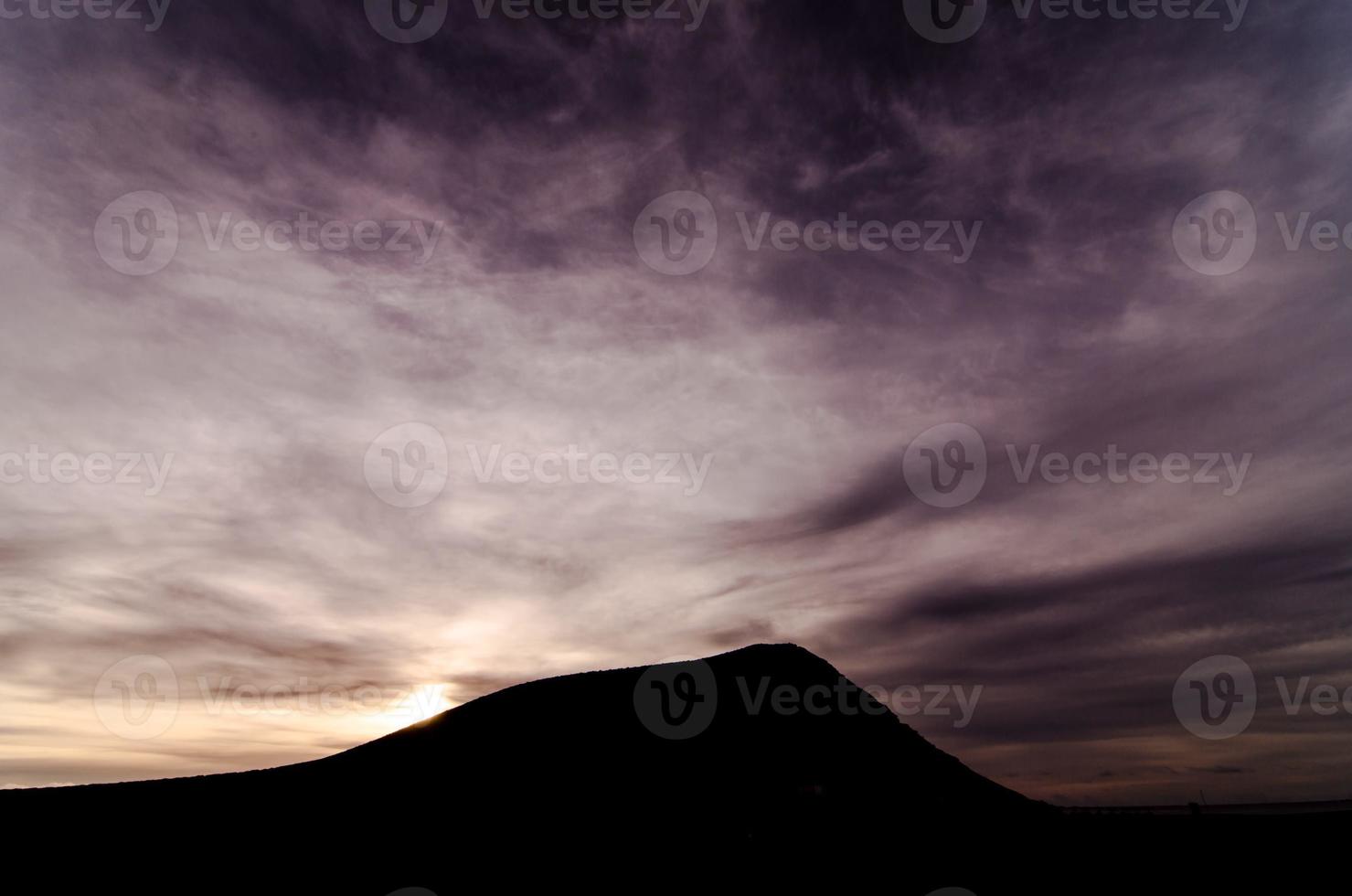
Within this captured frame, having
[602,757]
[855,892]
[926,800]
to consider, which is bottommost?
[855,892]

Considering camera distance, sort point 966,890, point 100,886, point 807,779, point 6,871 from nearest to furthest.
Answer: point 966,890 < point 100,886 < point 6,871 < point 807,779

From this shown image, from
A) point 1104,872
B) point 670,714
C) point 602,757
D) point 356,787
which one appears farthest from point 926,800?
point 356,787

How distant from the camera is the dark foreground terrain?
28297mm

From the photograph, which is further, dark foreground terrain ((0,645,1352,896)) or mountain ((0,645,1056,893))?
mountain ((0,645,1056,893))

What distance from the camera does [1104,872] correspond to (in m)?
27.8

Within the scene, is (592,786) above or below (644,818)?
above

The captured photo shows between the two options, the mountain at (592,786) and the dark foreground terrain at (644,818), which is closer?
the dark foreground terrain at (644,818)

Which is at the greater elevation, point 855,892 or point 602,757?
point 602,757

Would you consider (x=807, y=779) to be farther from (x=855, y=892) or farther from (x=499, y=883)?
(x=499, y=883)

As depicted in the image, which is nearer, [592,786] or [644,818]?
[644,818]

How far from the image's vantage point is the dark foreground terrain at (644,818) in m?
28.3

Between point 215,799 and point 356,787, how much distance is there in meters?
7.78

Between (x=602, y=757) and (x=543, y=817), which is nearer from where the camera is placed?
(x=543, y=817)

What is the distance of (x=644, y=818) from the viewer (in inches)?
1247
